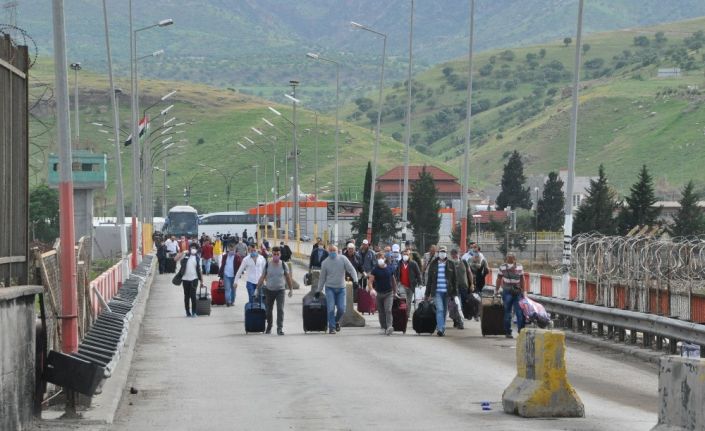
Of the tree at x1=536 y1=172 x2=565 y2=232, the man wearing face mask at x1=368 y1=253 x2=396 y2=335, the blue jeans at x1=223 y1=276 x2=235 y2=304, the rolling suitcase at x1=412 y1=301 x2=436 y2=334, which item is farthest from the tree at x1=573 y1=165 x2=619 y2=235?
the man wearing face mask at x1=368 y1=253 x2=396 y2=335

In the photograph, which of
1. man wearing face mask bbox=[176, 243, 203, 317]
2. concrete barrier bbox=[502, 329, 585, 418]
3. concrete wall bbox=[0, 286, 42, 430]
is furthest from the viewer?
man wearing face mask bbox=[176, 243, 203, 317]

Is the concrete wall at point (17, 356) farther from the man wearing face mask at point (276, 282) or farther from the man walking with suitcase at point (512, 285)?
the man walking with suitcase at point (512, 285)

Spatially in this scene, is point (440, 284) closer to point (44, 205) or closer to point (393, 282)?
point (393, 282)

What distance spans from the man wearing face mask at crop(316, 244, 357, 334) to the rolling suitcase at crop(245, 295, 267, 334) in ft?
3.79

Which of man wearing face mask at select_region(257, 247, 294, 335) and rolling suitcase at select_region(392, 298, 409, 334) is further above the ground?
man wearing face mask at select_region(257, 247, 294, 335)

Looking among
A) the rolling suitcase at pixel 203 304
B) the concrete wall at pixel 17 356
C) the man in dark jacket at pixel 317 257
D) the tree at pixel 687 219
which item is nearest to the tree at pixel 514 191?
the tree at pixel 687 219

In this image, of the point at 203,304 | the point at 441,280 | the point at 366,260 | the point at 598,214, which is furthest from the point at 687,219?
the point at 441,280

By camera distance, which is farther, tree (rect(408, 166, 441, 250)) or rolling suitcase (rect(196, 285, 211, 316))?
tree (rect(408, 166, 441, 250))

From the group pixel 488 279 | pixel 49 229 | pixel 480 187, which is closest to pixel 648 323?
pixel 488 279

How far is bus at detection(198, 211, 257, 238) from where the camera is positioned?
123688mm

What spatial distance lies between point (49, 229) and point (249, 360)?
93108 mm

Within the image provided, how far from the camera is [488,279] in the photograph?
41562 mm

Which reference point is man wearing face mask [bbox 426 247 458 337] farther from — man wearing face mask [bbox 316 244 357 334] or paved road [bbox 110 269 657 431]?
man wearing face mask [bbox 316 244 357 334]

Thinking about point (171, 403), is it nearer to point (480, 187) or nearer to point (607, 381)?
point (607, 381)
